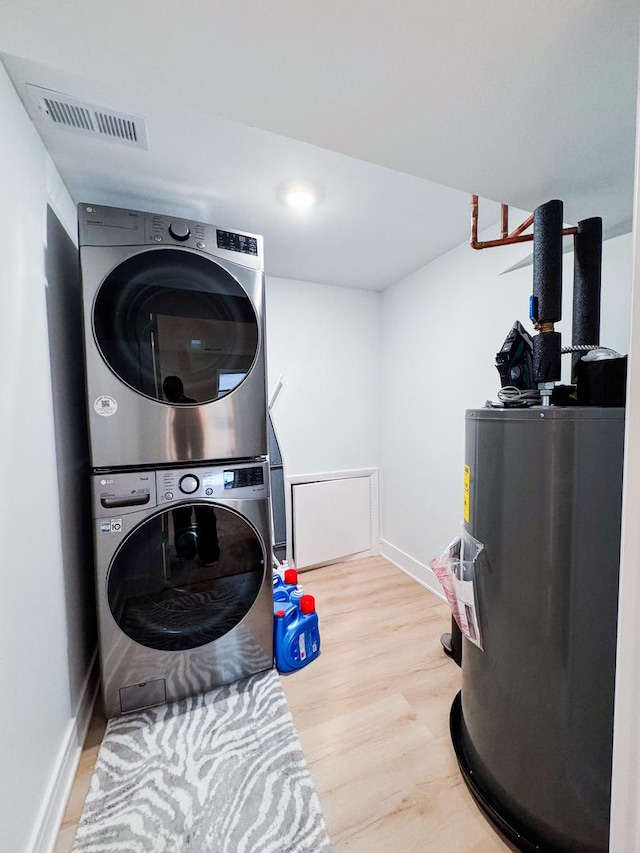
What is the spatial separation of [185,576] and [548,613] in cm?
121

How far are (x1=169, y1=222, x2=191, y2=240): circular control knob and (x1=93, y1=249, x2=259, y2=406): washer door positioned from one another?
55 millimetres

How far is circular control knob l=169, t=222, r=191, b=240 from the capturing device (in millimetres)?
1231

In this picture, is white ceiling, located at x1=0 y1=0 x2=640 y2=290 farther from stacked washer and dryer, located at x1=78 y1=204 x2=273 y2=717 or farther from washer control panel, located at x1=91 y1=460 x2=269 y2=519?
washer control panel, located at x1=91 y1=460 x2=269 y2=519

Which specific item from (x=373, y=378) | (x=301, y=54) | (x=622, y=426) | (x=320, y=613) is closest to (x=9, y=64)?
(x=301, y=54)

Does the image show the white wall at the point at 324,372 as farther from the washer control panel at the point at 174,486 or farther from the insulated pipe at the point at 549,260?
the insulated pipe at the point at 549,260

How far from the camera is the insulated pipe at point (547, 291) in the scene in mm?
880

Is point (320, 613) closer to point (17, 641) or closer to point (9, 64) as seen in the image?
point (17, 641)

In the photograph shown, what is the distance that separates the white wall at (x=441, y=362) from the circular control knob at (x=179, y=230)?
4.81 feet

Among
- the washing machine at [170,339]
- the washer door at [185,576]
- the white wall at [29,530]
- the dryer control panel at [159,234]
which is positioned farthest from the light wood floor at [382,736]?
the dryer control panel at [159,234]

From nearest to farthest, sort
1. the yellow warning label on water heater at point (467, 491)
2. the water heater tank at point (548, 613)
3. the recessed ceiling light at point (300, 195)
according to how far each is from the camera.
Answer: the water heater tank at point (548, 613) < the yellow warning label on water heater at point (467, 491) < the recessed ceiling light at point (300, 195)

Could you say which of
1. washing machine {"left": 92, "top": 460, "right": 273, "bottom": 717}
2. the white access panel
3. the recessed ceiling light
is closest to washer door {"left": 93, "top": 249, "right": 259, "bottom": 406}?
washing machine {"left": 92, "top": 460, "right": 273, "bottom": 717}

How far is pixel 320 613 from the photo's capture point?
1.94 m

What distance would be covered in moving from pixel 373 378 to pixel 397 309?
54 cm

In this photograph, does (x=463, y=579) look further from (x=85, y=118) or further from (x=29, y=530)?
(x=85, y=118)
